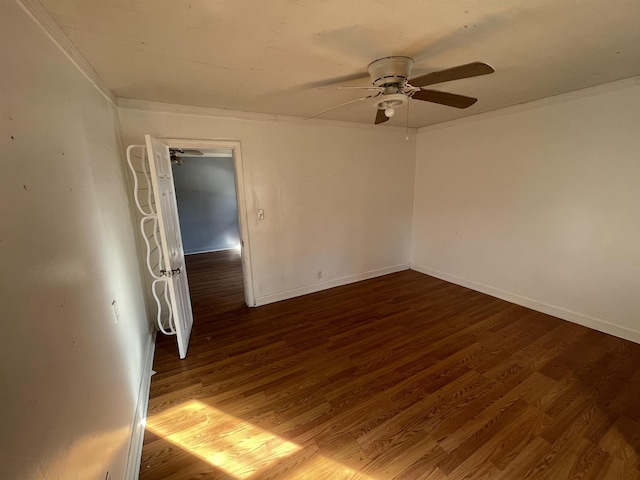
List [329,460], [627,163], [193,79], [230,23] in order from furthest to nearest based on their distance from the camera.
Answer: [627,163]
[193,79]
[329,460]
[230,23]

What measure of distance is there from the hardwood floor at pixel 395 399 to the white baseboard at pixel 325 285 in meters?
0.34

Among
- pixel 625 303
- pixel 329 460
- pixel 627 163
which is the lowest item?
pixel 329 460

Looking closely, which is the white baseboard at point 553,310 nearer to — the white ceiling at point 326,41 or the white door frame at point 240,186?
the white ceiling at point 326,41

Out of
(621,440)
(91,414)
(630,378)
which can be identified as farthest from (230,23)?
(630,378)

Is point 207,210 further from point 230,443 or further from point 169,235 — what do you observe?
point 230,443

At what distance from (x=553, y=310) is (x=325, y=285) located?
2.77 m

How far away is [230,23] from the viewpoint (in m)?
1.30

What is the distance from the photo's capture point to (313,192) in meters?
3.49

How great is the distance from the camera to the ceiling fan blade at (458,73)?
1.40 meters

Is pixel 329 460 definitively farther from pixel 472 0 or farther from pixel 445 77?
pixel 472 0

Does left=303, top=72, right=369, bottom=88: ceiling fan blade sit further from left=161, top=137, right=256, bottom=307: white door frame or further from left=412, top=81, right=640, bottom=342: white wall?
left=412, top=81, right=640, bottom=342: white wall

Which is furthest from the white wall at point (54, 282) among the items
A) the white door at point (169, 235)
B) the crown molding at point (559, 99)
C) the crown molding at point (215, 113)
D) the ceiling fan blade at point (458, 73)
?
the crown molding at point (559, 99)

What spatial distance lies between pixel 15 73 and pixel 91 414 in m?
1.31

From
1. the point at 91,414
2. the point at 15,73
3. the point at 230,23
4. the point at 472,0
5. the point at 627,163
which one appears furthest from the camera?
the point at 627,163
